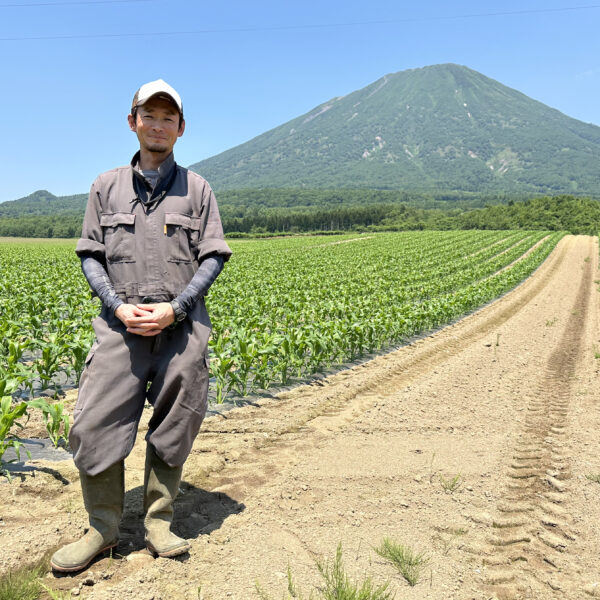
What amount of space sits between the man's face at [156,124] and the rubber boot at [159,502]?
1.75 meters

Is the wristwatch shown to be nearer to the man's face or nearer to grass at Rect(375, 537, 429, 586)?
the man's face

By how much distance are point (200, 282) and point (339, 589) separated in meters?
1.77

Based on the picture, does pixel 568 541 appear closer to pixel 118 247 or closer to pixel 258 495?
pixel 258 495

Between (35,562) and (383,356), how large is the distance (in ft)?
24.2

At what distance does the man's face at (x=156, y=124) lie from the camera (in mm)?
2680

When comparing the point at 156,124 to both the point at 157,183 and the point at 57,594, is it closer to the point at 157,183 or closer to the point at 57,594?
the point at 157,183

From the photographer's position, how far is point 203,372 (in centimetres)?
278

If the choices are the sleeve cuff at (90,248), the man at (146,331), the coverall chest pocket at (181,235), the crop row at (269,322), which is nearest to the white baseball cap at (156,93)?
the man at (146,331)

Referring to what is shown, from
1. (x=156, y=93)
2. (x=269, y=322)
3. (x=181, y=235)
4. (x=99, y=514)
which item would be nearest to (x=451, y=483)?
(x=99, y=514)

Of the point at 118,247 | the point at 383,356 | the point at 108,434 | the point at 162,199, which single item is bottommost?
the point at 383,356

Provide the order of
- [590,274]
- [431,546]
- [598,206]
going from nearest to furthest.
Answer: [431,546] < [590,274] < [598,206]

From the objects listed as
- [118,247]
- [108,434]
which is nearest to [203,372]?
[108,434]

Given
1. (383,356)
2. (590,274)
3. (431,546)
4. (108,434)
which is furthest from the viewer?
(590,274)

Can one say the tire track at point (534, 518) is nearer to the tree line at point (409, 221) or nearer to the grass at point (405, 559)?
the grass at point (405, 559)
